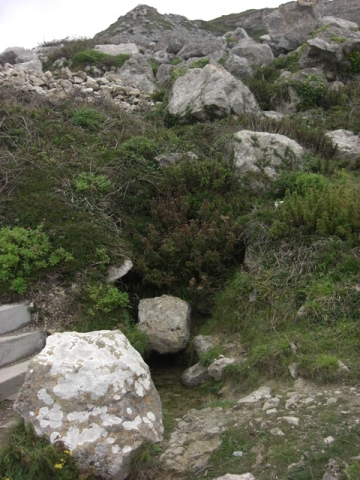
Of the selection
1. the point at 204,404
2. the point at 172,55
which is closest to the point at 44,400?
the point at 204,404

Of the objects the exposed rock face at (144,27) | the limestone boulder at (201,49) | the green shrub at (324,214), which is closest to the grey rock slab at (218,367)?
the green shrub at (324,214)

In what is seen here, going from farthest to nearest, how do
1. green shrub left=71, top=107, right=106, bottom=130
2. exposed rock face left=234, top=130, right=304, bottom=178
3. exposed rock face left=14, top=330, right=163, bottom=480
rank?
green shrub left=71, top=107, right=106, bottom=130 → exposed rock face left=234, top=130, right=304, bottom=178 → exposed rock face left=14, top=330, right=163, bottom=480

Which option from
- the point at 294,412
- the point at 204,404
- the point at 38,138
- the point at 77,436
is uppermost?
the point at 38,138

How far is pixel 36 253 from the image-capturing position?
6.53 meters

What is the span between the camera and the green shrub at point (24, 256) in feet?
20.6

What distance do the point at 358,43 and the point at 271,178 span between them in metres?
8.82

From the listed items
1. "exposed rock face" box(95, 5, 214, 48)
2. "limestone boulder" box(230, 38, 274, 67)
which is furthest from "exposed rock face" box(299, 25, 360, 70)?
"exposed rock face" box(95, 5, 214, 48)

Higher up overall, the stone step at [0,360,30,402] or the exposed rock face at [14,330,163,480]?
the exposed rock face at [14,330,163,480]

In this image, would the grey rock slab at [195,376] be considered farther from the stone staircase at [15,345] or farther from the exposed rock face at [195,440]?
the stone staircase at [15,345]

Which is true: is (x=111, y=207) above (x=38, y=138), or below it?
below

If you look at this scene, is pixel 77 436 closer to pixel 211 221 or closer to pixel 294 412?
pixel 294 412

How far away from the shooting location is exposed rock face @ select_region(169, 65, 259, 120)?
1096cm

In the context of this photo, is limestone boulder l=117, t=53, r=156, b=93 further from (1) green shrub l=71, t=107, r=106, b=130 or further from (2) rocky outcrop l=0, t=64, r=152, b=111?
(1) green shrub l=71, t=107, r=106, b=130

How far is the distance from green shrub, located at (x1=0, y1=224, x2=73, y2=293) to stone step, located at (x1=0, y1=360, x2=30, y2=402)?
117 cm
